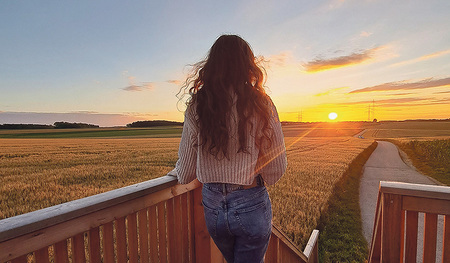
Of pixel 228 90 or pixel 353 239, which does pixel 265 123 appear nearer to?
pixel 228 90

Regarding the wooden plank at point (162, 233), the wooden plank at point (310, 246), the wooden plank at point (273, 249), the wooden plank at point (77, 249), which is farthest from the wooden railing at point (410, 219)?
the wooden plank at point (310, 246)

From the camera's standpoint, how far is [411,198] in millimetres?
1860

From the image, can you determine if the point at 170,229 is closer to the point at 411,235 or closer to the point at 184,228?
the point at 184,228

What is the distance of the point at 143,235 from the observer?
1.73 meters

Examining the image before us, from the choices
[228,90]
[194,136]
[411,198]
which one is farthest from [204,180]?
[411,198]

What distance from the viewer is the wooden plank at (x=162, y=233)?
184cm

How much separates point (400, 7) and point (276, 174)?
753cm

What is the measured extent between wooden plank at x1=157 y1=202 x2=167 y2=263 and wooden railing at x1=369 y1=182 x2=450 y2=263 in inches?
62.9

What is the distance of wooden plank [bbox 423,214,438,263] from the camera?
70.8 inches

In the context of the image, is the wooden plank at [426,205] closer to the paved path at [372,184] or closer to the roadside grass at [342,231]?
the roadside grass at [342,231]

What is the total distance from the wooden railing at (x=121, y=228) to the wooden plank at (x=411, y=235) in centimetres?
151

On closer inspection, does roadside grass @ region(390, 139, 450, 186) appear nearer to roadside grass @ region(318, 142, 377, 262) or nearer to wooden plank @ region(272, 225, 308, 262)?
roadside grass @ region(318, 142, 377, 262)

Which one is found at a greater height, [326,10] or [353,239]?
[326,10]

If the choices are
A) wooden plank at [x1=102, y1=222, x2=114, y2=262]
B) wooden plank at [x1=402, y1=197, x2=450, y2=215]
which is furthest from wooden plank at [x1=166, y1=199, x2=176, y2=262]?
wooden plank at [x1=402, y1=197, x2=450, y2=215]
